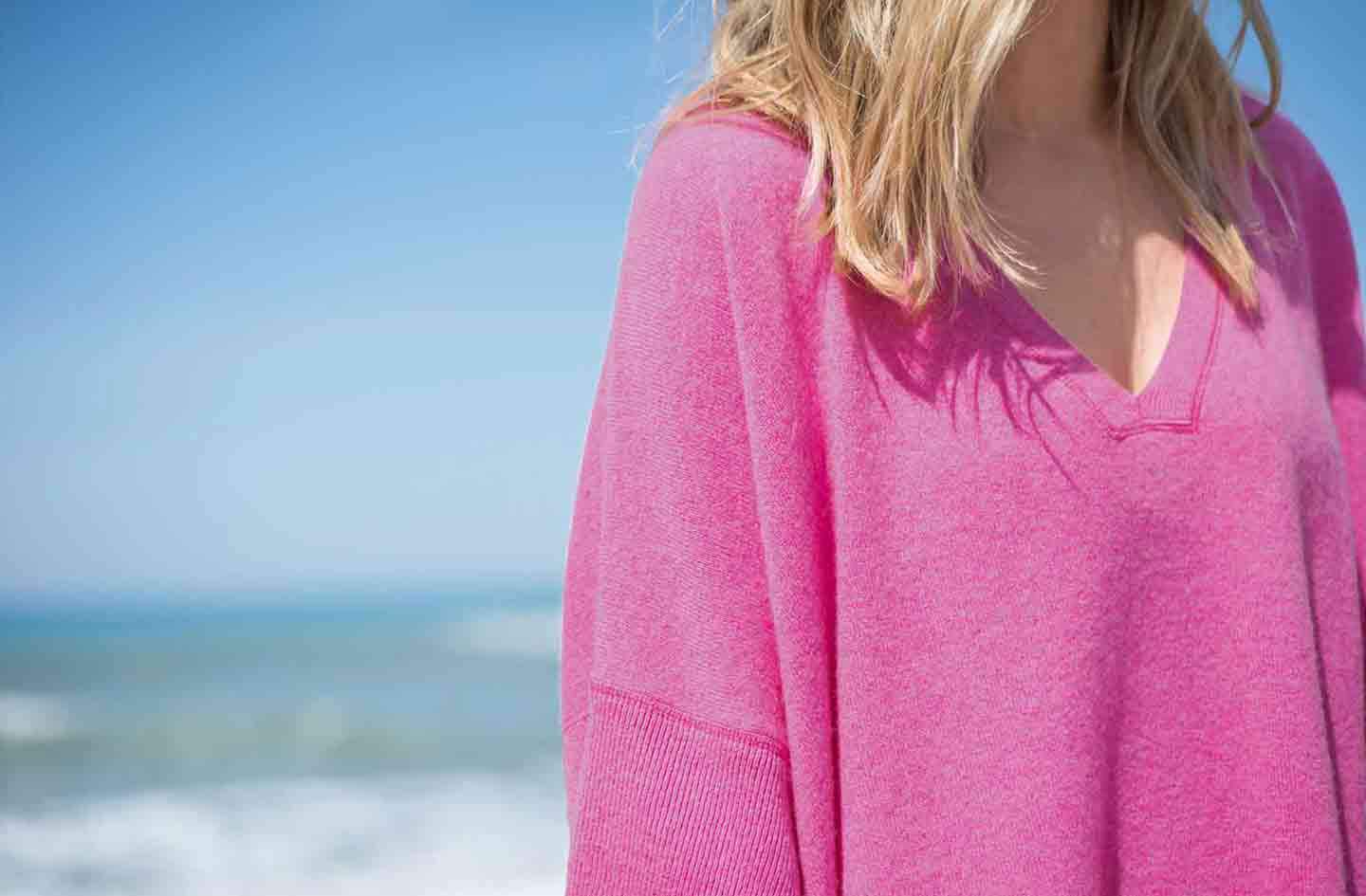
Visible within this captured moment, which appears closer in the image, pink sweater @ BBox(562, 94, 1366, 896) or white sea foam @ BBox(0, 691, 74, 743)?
pink sweater @ BBox(562, 94, 1366, 896)

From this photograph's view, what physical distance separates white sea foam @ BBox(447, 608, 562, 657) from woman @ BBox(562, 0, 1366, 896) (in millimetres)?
14685

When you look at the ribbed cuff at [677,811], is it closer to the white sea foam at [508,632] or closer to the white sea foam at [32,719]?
the white sea foam at [32,719]

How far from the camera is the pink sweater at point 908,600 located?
40.9 inches

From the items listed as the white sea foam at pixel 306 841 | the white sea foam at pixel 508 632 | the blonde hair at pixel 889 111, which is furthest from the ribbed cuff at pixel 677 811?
the white sea foam at pixel 508 632

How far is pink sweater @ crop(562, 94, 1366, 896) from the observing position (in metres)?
1.04

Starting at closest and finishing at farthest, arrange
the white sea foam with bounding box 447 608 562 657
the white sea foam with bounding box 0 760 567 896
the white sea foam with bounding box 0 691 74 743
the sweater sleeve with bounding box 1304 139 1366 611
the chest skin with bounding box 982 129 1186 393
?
the chest skin with bounding box 982 129 1186 393 → the sweater sleeve with bounding box 1304 139 1366 611 → the white sea foam with bounding box 0 760 567 896 → the white sea foam with bounding box 0 691 74 743 → the white sea foam with bounding box 447 608 562 657

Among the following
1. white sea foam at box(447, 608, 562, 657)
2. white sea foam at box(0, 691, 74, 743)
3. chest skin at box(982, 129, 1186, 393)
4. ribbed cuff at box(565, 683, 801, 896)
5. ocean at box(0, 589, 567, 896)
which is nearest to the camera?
ribbed cuff at box(565, 683, 801, 896)

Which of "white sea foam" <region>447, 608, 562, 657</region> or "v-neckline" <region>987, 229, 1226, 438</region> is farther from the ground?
"white sea foam" <region>447, 608, 562, 657</region>

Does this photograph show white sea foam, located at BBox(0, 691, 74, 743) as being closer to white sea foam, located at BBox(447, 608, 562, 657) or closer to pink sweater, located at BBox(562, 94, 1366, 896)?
white sea foam, located at BBox(447, 608, 562, 657)

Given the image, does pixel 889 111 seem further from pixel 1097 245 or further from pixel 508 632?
pixel 508 632

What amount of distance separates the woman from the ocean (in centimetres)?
452

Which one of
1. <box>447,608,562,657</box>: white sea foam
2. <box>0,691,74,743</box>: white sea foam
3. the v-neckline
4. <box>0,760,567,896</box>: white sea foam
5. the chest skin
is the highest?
<box>447,608,562,657</box>: white sea foam

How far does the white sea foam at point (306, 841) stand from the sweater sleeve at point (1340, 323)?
14.1ft

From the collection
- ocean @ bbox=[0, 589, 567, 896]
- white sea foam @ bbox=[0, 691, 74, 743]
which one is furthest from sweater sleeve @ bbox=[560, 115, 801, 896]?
white sea foam @ bbox=[0, 691, 74, 743]
